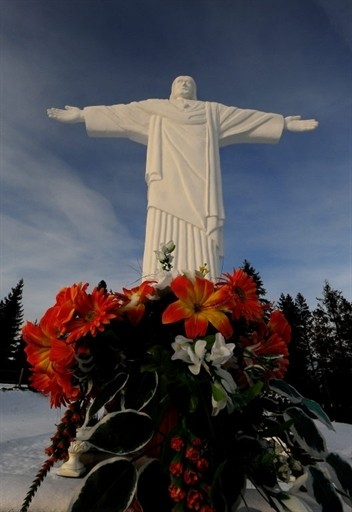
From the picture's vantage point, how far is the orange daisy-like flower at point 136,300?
1.13 meters

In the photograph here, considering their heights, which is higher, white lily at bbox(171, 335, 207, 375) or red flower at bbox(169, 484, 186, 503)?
white lily at bbox(171, 335, 207, 375)

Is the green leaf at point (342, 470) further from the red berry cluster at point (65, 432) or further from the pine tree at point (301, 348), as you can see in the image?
the pine tree at point (301, 348)

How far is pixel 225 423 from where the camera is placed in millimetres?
983

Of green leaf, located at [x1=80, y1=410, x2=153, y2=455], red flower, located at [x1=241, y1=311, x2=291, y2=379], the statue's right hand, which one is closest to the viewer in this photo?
green leaf, located at [x1=80, y1=410, x2=153, y2=455]

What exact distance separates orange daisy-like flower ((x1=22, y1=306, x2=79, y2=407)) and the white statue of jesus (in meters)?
3.10

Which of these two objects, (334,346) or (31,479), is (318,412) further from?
(334,346)

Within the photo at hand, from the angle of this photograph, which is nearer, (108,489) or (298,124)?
(108,489)

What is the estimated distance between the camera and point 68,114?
5621 mm

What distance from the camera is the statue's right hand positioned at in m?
5.57

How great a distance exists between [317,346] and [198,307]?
111 feet

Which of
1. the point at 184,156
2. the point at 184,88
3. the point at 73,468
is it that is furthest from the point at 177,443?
the point at 184,88

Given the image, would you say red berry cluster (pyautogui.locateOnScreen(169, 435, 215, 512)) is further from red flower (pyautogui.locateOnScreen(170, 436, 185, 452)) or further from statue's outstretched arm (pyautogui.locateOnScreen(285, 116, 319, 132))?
statue's outstretched arm (pyautogui.locateOnScreen(285, 116, 319, 132))

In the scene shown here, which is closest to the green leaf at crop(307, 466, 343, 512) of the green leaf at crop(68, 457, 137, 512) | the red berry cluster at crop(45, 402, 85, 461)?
the green leaf at crop(68, 457, 137, 512)

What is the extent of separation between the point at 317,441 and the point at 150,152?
489 cm
